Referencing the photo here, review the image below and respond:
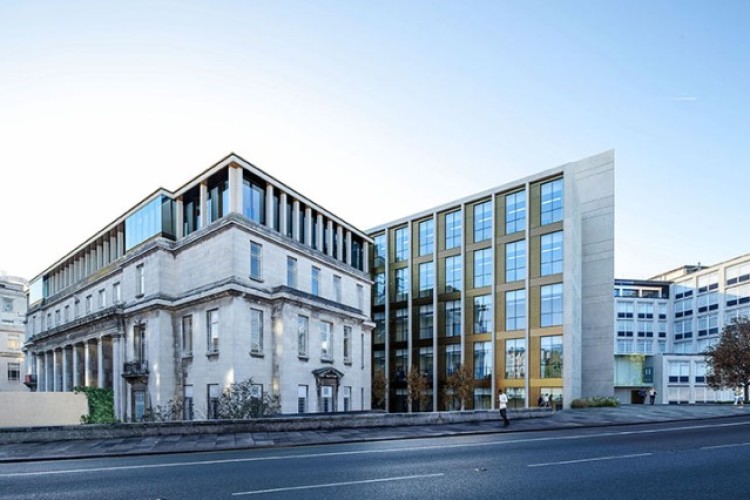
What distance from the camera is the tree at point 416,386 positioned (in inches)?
2109

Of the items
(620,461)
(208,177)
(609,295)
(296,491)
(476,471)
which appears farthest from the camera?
(609,295)

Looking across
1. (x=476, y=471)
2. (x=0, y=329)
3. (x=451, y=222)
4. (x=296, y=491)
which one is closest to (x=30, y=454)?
(x=296, y=491)

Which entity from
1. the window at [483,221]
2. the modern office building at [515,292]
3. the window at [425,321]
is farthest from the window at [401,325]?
the window at [483,221]

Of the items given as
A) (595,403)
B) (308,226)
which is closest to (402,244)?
(308,226)

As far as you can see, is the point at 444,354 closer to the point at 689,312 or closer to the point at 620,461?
the point at 620,461

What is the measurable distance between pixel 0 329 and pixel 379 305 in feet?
184

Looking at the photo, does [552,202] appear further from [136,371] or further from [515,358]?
[136,371]

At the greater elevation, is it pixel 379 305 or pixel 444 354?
pixel 379 305

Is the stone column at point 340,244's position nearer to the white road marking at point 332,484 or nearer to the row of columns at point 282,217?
the row of columns at point 282,217

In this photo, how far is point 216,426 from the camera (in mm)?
19156

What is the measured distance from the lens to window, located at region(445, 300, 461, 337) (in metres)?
54.2

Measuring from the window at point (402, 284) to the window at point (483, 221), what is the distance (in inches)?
394

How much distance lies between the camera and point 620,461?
1243 cm

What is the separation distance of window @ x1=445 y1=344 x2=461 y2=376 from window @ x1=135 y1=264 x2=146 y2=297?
29918 millimetres
